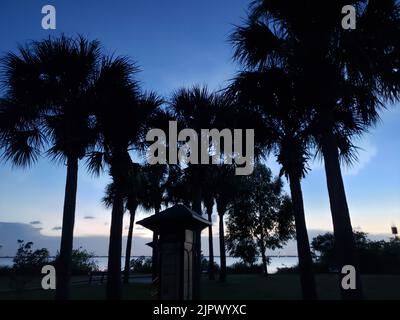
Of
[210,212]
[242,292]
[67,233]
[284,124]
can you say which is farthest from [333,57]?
[210,212]

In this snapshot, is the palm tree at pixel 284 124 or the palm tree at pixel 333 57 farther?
the palm tree at pixel 284 124

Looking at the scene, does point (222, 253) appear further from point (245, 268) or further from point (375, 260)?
point (375, 260)

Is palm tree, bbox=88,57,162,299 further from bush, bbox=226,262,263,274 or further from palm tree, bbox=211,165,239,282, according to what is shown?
bush, bbox=226,262,263,274

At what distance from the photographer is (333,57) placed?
865cm

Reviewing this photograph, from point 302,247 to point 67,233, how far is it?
282 inches

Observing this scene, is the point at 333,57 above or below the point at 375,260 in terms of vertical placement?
above

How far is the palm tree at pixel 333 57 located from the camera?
8.07m

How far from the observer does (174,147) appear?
14.6 meters

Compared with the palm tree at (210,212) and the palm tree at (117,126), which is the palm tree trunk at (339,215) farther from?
the palm tree at (210,212)

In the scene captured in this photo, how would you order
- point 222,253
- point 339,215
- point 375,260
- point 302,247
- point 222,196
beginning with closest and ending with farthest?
1. point 339,215
2. point 302,247
3. point 222,253
4. point 222,196
5. point 375,260

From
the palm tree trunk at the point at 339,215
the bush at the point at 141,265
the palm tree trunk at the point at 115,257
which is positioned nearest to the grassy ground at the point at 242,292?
the palm tree trunk at the point at 115,257

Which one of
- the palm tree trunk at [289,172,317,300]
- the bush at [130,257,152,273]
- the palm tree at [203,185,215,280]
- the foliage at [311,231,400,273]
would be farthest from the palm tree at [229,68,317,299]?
the bush at [130,257,152,273]

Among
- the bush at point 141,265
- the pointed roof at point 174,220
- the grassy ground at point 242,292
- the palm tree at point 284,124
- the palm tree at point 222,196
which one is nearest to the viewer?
the pointed roof at point 174,220

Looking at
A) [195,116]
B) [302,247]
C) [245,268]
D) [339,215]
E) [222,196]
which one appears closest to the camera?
[339,215]
